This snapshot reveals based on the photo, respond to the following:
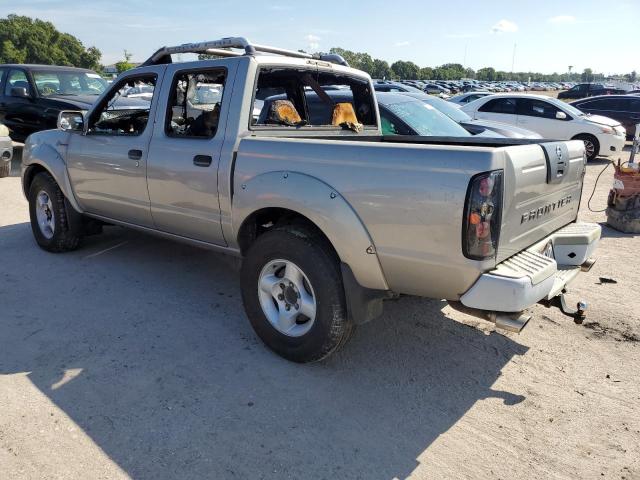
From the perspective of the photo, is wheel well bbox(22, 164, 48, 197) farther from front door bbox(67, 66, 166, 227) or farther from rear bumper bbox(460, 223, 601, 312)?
rear bumper bbox(460, 223, 601, 312)

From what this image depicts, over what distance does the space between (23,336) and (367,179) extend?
2784mm

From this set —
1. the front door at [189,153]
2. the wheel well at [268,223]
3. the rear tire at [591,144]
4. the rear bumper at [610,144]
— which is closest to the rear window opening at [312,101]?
the front door at [189,153]

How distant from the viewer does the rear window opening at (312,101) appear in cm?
429

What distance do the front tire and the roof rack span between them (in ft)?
4.86

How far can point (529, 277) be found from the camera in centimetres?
264

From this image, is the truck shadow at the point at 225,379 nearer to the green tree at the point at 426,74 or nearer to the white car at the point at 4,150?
the white car at the point at 4,150

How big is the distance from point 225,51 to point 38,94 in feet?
24.4

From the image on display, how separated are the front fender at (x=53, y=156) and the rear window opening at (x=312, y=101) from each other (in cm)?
205

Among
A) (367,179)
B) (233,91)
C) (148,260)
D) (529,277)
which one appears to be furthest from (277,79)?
(529,277)

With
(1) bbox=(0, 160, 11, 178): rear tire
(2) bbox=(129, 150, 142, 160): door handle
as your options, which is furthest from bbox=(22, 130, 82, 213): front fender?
(1) bbox=(0, 160, 11, 178): rear tire

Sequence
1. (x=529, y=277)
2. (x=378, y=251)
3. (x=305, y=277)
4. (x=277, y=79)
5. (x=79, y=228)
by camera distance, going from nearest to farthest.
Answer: (x=529, y=277) → (x=378, y=251) → (x=305, y=277) → (x=277, y=79) → (x=79, y=228)

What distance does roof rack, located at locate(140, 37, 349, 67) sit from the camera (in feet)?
12.4

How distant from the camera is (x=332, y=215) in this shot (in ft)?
9.70

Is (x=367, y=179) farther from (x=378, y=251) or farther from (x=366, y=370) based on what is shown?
(x=366, y=370)
